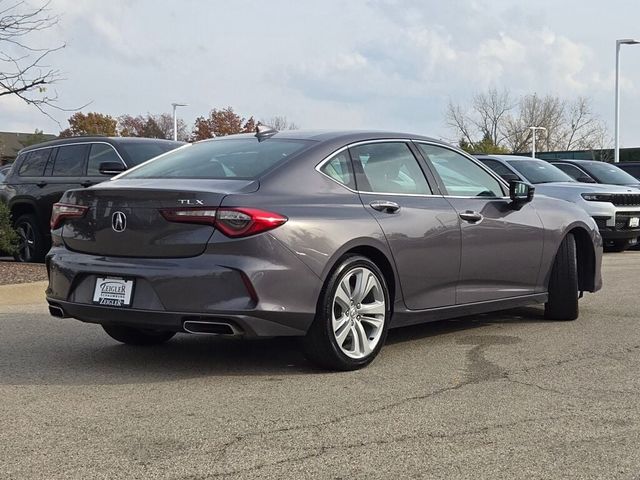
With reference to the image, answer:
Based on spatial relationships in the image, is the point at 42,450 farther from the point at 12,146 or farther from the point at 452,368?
the point at 12,146

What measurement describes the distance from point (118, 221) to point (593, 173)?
1238 centimetres

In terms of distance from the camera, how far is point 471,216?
6480 millimetres

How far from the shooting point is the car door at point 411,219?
5.83 metres

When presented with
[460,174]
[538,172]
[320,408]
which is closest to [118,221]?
[320,408]

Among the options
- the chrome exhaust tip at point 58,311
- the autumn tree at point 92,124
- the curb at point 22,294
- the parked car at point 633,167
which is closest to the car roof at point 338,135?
the chrome exhaust tip at point 58,311

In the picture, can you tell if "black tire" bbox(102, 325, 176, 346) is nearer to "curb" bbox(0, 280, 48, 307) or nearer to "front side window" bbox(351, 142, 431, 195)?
"front side window" bbox(351, 142, 431, 195)

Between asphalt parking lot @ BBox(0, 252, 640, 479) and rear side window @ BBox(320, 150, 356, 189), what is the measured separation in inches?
48.8

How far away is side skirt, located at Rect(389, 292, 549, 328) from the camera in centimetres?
595

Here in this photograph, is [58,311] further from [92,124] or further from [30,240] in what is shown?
[92,124]

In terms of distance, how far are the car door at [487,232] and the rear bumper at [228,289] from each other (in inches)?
65.6

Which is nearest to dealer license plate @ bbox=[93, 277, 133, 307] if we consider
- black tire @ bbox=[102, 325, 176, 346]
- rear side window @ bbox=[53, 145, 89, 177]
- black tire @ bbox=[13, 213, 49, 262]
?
black tire @ bbox=[102, 325, 176, 346]

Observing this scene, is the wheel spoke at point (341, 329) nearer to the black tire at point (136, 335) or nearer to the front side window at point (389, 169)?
the front side window at point (389, 169)

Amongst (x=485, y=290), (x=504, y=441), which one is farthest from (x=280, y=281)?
(x=485, y=290)

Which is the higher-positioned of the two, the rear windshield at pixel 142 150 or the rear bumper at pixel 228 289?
the rear windshield at pixel 142 150
